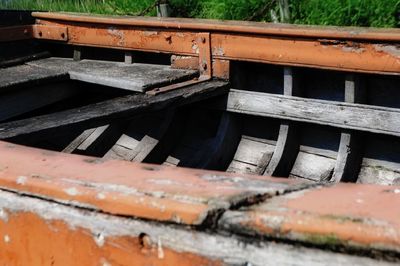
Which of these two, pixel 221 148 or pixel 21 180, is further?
pixel 221 148

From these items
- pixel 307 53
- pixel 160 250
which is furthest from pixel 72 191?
pixel 307 53

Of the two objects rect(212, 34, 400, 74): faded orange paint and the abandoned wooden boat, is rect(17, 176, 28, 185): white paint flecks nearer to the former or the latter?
the abandoned wooden boat

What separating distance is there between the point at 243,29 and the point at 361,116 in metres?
0.69

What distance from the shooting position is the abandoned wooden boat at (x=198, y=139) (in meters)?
1.05

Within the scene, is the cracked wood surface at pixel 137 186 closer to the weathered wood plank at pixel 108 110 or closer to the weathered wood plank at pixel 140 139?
the weathered wood plank at pixel 108 110

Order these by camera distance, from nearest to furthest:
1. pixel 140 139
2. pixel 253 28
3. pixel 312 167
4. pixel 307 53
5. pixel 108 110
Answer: pixel 108 110
pixel 307 53
pixel 253 28
pixel 312 167
pixel 140 139

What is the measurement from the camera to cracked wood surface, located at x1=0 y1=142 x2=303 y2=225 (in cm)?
108

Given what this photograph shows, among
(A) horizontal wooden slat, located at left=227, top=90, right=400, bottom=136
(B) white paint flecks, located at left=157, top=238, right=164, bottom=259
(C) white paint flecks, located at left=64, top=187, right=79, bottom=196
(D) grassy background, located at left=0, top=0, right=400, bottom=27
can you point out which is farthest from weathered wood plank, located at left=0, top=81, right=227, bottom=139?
(D) grassy background, located at left=0, top=0, right=400, bottom=27

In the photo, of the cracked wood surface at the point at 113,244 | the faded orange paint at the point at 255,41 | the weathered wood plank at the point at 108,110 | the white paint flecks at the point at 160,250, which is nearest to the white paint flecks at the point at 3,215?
the cracked wood surface at the point at 113,244

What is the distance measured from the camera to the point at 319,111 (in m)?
2.83

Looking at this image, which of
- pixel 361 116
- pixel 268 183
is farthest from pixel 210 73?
pixel 268 183

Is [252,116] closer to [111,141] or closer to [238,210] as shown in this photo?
[111,141]

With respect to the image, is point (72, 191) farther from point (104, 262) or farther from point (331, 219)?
point (331, 219)

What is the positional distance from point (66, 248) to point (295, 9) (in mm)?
3696
